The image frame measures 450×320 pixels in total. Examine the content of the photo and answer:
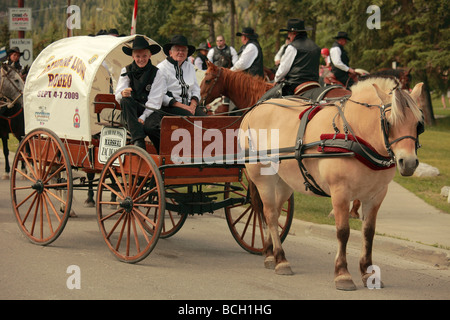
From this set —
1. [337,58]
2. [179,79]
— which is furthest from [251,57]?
[179,79]

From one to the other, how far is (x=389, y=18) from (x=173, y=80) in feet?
85.7

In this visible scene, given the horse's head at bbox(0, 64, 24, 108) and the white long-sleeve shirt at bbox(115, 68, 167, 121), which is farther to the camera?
the horse's head at bbox(0, 64, 24, 108)

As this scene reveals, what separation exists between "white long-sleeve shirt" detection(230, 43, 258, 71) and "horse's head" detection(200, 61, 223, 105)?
1964 millimetres

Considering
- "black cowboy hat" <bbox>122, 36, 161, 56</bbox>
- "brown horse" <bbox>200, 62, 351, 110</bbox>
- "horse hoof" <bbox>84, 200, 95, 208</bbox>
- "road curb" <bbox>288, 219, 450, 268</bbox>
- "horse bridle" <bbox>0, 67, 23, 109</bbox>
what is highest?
"black cowboy hat" <bbox>122, 36, 161, 56</bbox>

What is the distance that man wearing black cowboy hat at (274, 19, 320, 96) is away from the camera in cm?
1004

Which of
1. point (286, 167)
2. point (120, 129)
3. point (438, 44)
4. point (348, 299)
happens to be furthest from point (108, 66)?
point (438, 44)

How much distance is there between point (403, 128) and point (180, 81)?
364 centimetres

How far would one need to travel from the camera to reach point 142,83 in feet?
27.3

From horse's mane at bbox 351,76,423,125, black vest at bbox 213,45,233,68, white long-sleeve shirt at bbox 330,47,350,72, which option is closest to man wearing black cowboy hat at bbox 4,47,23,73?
black vest at bbox 213,45,233,68

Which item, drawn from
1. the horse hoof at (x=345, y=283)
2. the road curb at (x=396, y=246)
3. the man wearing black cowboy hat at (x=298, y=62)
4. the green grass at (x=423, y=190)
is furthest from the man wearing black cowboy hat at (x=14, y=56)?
the horse hoof at (x=345, y=283)

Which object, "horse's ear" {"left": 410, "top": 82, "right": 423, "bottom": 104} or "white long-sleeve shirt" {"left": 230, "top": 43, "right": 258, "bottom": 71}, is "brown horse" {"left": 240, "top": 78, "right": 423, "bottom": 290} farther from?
"white long-sleeve shirt" {"left": 230, "top": 43, "right": 258, "bottom": 71}

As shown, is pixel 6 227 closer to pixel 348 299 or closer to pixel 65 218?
pixel 65 218

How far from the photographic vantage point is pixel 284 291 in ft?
21.7

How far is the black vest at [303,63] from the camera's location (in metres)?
10.0
